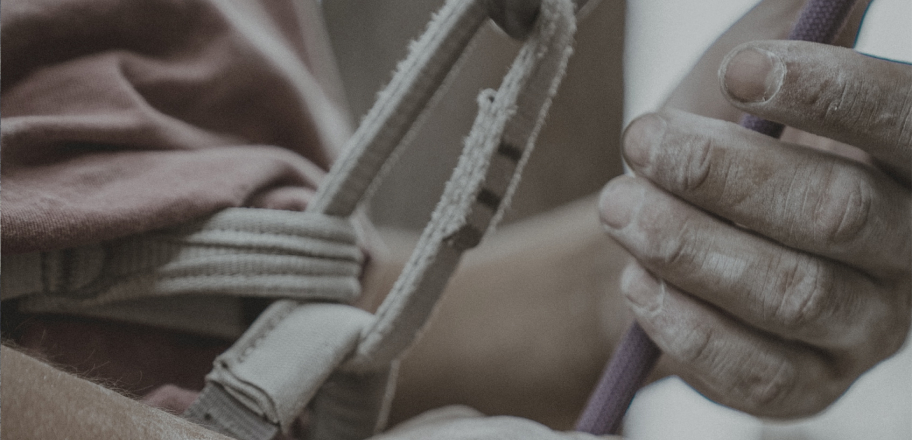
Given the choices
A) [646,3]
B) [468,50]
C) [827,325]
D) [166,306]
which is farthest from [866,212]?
[646,3]

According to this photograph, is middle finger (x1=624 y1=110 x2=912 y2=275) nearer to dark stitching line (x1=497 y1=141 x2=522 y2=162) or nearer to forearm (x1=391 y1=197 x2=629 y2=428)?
dark stitching line (x1=497 y1=141 x2=522 y2=162)

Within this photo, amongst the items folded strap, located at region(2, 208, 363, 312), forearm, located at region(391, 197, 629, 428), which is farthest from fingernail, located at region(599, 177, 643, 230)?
forearm, located at region(391, 197, 629, 428)

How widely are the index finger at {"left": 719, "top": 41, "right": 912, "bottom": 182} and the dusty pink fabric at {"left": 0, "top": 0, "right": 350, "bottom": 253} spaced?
18cm

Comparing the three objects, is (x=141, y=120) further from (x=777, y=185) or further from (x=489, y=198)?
(x=777, y=185)

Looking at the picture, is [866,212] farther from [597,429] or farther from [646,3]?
[646,3]

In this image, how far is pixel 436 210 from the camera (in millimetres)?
224

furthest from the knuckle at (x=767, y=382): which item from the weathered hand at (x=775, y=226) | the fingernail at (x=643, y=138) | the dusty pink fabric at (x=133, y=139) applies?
the dusty pink fabric at (x=133, y=139)

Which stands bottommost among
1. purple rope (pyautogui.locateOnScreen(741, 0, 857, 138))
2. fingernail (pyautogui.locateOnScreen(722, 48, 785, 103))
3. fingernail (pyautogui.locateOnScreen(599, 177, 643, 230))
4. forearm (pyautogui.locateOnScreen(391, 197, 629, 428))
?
forearm (pyautogui.locateOnScreen(391, 197, 629, 428))

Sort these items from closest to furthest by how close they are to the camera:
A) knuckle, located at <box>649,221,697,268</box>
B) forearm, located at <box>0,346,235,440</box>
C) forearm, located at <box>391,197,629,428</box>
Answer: forearm, located at <box>0,346,235,440</box>, knuckle, located at <box>649,221,697,268</box>, forearm, located at <box>391,197,629,428</box>

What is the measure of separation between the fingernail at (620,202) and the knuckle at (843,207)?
66mm

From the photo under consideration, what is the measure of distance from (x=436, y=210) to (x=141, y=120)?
127 mm

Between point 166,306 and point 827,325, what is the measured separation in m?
0.27

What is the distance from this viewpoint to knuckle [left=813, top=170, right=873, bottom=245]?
0.72 feet

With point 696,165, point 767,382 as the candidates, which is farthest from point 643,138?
point 767,382
